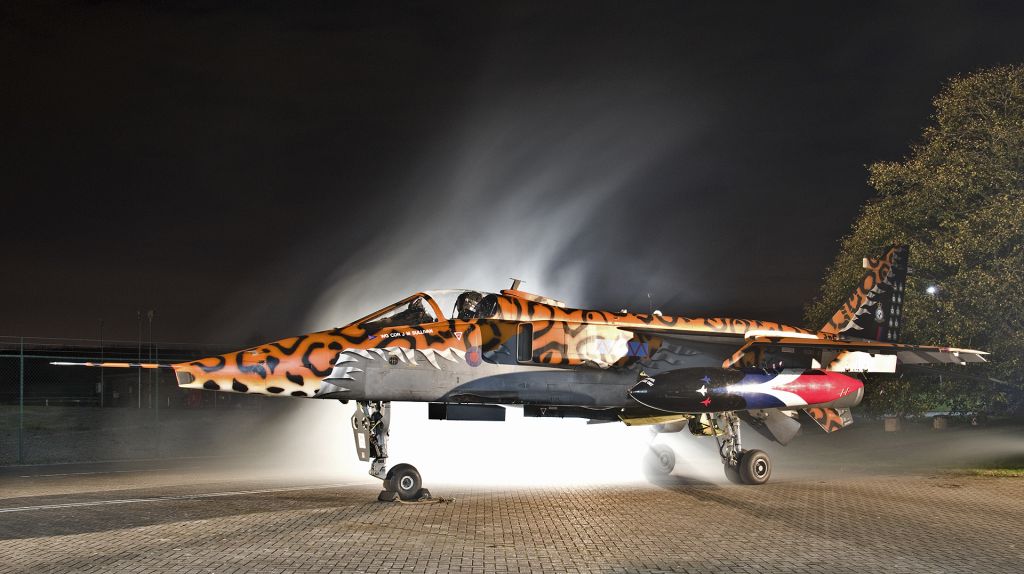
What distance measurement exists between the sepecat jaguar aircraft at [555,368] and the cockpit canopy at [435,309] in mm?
18

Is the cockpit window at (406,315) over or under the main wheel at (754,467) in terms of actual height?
over

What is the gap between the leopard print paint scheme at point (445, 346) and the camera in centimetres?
1373

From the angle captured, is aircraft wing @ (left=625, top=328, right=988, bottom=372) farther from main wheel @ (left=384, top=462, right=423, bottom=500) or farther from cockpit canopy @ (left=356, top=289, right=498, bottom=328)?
main wheel @ (left=384, top=462, right=423, bottom=500)

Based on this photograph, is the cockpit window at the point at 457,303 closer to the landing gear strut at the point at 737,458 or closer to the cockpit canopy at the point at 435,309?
the cockpit canopy at the point at 435,309

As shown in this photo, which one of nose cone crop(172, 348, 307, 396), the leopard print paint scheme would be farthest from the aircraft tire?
nose cone crop(172, 348, 307, 396)

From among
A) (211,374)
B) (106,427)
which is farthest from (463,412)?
(106,427)

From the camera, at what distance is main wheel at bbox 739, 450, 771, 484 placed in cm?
1809

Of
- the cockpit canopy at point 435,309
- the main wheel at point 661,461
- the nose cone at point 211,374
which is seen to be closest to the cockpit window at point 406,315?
the cockpit canopy at point 435,309

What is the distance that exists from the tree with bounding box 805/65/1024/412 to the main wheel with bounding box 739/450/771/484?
858 centimetres

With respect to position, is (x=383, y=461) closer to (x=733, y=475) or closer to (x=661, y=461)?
(x=733, y=475)

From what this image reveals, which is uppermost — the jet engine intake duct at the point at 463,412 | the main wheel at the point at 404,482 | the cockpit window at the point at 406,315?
the cockpit window at the point at 406,315

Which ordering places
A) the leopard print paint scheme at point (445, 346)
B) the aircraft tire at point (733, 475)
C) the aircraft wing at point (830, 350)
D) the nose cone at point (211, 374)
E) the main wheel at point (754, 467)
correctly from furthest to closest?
the aircraft tire at point (733, 475) < the main wheel at point (754, 467) < the aircraft wing at point (830, 350) < the leopard print paint scheme at point (445, 346) < the nose cone at point (211, 374)

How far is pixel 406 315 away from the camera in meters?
15.4

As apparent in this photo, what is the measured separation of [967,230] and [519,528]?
1736 centimetres
